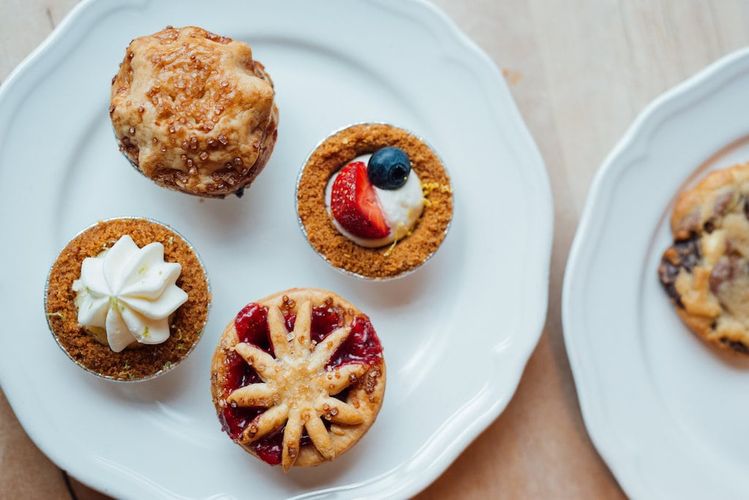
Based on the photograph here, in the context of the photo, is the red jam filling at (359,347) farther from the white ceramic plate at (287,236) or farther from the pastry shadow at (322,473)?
the pastry shadow at (322,473)

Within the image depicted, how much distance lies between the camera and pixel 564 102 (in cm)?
300

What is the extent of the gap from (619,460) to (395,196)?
131 cm

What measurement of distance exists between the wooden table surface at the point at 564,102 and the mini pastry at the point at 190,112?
99 centimetres

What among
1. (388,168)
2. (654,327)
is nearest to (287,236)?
(388,168)

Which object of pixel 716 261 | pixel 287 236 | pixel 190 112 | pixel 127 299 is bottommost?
pixel 716 261

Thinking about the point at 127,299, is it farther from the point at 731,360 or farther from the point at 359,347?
the point at 731,360

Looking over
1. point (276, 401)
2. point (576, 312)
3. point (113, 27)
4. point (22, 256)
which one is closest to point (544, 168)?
point (576, 312)

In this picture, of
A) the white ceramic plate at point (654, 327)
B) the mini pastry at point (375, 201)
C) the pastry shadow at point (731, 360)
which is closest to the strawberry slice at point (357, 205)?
the mini pastry at point (375, 201)

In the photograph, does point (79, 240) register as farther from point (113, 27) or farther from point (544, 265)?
point (544, 265)

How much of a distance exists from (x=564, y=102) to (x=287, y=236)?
1.24 m

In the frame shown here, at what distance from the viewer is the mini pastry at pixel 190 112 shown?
241 centimetres

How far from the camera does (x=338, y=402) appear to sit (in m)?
2.53

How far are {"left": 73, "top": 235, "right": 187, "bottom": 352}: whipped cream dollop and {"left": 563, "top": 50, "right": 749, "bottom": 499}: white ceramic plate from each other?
144 cm

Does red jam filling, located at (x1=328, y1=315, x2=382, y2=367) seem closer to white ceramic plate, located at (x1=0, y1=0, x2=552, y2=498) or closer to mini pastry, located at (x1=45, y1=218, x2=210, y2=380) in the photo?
white ceramic plate, located at (x1=0, y1=0, x2=552, y2=498)
